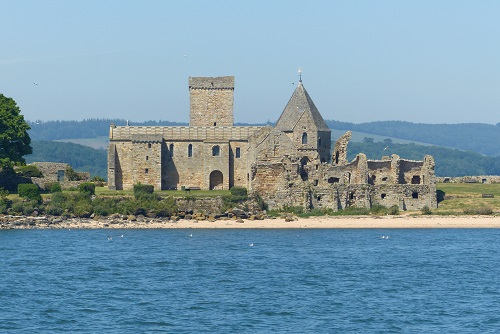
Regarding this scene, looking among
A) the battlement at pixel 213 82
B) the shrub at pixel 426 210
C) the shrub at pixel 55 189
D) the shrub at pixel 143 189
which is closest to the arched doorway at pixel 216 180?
the shrub at pixel 143 189

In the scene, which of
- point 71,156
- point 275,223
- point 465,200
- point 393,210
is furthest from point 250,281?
point 71,156

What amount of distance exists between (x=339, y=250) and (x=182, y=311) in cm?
1806

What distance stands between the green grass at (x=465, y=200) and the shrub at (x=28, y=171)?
2796cm

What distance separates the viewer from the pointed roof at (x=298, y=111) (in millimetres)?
76938

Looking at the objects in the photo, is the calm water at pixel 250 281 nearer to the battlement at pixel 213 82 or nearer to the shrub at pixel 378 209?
the shrub at pixel 378 209

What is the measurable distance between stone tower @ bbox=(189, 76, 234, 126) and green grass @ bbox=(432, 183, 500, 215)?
19.8 m

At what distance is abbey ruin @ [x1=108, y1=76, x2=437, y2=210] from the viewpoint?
→ 232 feet

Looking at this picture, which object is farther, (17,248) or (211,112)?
(211,112)

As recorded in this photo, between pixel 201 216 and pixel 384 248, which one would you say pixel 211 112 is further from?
pixel 384 248

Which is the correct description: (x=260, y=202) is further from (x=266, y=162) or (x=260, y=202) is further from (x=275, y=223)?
(x=275, y=223)

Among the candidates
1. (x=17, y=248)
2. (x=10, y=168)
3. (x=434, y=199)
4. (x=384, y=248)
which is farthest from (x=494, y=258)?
(x=10, y=168)

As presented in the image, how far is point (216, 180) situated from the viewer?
8238 centimetres

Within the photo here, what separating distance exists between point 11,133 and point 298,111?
1931cm

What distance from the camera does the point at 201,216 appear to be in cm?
7006
